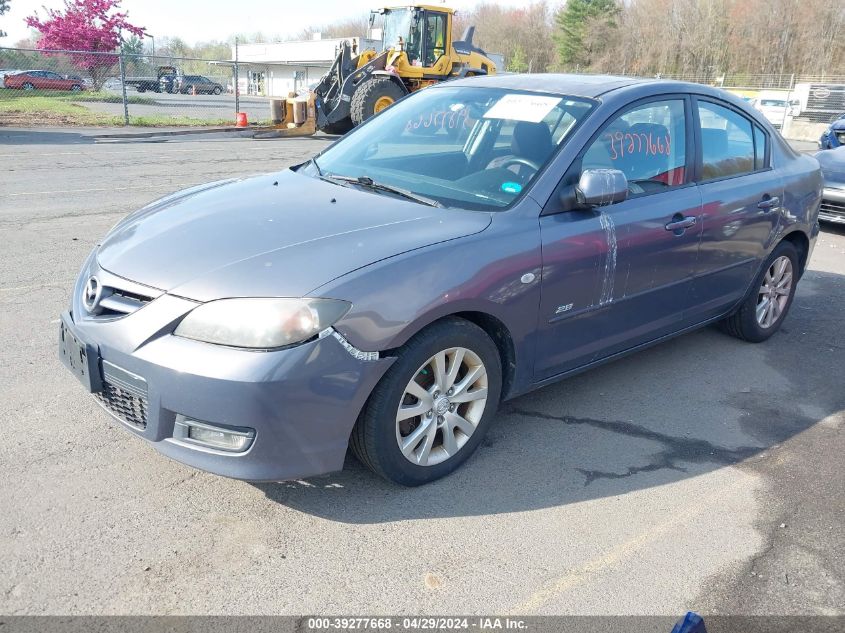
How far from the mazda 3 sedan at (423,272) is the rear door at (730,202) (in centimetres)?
2

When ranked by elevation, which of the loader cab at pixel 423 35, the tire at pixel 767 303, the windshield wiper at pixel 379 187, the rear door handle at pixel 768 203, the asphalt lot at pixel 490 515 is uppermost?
the loader cab at pixel 423 35

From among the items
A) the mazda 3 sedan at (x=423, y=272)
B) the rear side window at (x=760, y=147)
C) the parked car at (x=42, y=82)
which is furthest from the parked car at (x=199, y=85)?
the mazda 3 sedan at (x=423, y=272)

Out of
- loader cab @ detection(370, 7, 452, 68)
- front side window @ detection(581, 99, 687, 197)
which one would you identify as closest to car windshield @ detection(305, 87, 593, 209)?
front side window @ detection(581, 99, 687, 197)

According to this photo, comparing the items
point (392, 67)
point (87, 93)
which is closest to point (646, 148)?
point (392, 67)

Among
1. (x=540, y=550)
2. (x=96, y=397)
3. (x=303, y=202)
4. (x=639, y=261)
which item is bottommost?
(x=540, y=550)

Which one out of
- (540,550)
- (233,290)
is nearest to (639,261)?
(540,550)

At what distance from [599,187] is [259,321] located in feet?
5.69

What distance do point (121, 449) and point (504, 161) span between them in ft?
7.41

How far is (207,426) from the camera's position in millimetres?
2682

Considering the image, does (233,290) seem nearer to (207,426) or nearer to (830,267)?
(207,426)

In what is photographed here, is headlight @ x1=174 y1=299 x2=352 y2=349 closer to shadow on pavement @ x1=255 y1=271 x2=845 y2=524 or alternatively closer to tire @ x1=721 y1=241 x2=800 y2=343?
shadow on pavement @ x1=255 y1=271 x2=845 y2=524

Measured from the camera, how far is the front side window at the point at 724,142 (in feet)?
14.5

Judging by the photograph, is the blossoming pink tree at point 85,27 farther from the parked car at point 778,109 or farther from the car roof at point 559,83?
the car roof at point 559,83

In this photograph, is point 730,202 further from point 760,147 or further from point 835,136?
point 835,136
